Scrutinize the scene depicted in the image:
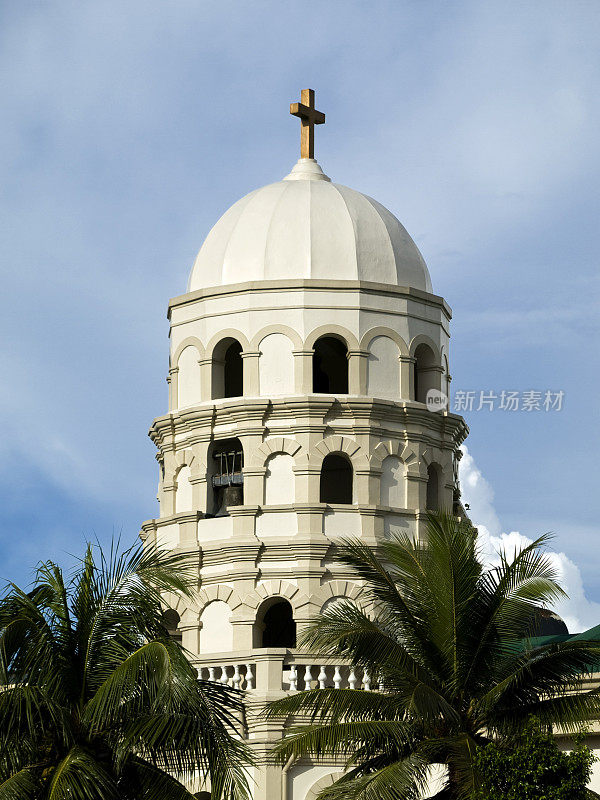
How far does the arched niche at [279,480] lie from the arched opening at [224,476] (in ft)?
2.89

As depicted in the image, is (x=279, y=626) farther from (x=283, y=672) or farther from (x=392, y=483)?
(x=283, y=672)

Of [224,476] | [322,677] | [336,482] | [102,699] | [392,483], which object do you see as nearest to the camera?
[102,699]

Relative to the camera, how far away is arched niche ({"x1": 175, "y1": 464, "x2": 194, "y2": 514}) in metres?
48.4

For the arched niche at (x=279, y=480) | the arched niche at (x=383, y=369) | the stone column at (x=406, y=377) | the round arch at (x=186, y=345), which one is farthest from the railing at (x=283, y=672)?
the round arch at (x=186, y=345)

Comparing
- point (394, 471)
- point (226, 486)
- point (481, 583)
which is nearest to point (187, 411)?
point (226, 486)

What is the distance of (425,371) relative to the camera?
49500 millimetres

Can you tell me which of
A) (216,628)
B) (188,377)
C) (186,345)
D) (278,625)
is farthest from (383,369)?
(216,628)

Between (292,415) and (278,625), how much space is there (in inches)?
233

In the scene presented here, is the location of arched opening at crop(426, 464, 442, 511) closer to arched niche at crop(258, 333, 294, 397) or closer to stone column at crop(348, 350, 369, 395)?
stone column at crop(348, 350, 369, 395)

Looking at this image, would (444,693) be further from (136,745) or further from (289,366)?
(289,366)

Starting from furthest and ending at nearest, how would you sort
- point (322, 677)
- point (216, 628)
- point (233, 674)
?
point (216, 628)
point (233, 674)
point (322, 677)

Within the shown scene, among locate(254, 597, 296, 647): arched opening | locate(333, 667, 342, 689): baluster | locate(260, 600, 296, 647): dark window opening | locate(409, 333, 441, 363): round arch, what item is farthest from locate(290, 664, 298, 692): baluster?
locate(409, 333, 441, 363): round arch

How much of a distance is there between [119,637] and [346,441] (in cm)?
1647

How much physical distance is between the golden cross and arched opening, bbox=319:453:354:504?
9320 mm
